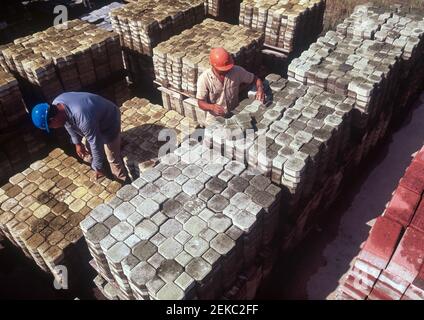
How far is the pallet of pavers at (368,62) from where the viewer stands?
640cm

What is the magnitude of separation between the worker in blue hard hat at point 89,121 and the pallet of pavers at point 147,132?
11.8 inches

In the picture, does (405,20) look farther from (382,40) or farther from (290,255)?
(290,255)

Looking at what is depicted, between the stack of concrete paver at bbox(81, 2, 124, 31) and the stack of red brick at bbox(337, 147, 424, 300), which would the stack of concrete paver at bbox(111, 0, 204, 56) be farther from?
the stack of red brick at bbox(337, 147, 424, 300)

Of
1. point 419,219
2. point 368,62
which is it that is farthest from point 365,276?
point 368,62

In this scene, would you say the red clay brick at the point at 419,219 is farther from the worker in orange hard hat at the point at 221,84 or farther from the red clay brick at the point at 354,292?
the worker in orange hard hat at the point at 221,84

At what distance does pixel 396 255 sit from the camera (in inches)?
168

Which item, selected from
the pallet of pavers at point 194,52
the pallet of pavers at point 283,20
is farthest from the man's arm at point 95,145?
the pallet of pavers at point 283,20

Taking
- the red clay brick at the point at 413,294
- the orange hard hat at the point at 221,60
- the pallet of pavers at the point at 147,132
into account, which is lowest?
the pallet of pavers at the point at 147,132

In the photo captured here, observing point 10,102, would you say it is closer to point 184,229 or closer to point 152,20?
point 152,20

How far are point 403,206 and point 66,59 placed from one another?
5.73 metres

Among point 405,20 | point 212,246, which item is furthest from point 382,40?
point 212,246

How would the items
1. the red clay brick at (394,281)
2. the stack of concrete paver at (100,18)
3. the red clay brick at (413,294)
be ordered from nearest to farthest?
the red clay brick at (413,294)
the red clay brick at (394,281)
the stack of concrete paver at (100,18)
